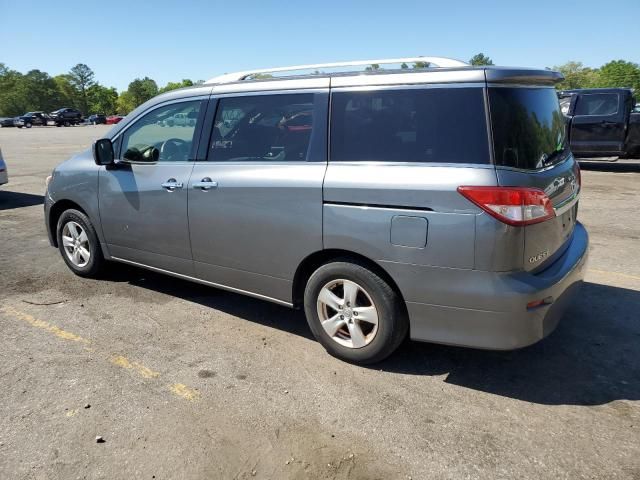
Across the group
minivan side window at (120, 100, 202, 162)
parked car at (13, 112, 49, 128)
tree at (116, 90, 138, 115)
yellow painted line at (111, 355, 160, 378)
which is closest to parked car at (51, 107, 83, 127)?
parked car at (13, 112, 49, 128)

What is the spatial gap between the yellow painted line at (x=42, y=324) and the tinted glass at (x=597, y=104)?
13122 mm

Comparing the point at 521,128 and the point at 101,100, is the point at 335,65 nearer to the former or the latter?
the point at 521,128

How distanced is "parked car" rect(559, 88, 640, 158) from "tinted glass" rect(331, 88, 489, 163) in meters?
11.3

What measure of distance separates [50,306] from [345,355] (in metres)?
2.78

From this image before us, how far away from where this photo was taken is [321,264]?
139 inches

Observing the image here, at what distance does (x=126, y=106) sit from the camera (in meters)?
125

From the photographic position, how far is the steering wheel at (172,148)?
4.18 meters

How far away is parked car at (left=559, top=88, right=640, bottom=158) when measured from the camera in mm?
12562

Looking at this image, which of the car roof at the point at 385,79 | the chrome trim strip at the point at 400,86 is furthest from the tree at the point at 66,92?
the chrome trim strip at the point at 400,86

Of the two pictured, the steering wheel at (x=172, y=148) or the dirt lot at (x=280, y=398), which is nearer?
the dirt lot at (x=280, y=398)

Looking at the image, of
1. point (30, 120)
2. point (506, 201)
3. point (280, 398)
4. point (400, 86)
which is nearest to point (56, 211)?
point (280, 398)

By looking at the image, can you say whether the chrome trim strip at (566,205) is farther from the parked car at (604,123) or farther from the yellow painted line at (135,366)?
the parked car at (604,123)

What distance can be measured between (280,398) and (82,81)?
141233 mm

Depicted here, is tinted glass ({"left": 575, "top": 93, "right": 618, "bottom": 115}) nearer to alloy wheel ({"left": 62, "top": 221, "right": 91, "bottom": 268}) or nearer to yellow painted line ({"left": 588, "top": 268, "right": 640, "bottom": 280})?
yellow painted line ({"left": 588, "top": 268, "right": 640, "bottom": 280})
